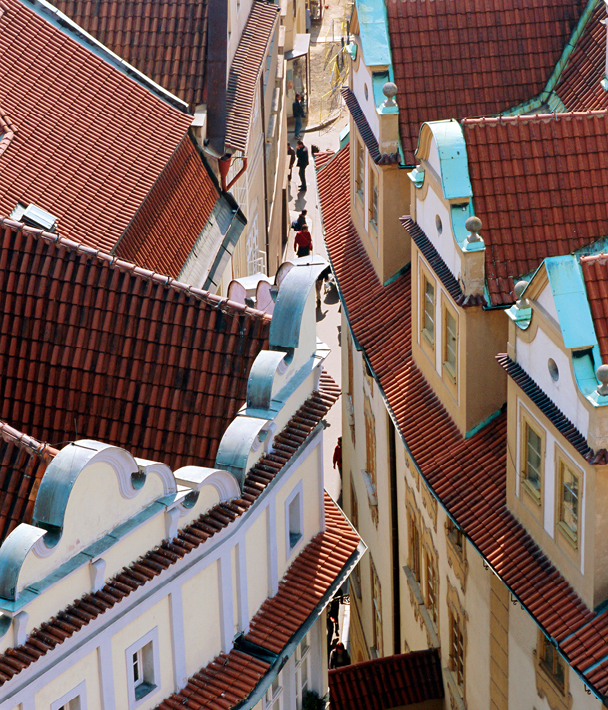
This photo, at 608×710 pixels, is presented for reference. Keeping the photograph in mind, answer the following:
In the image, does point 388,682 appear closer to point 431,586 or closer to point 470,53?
point 431,586

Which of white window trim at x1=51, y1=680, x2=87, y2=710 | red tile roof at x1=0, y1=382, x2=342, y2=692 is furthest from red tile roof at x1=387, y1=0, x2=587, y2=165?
white window trim at x1=51, y1=680, x2=87, y2=710

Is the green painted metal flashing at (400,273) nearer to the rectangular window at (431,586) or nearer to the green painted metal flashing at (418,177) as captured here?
the green painted metal flashing at (418,177)

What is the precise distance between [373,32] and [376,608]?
15.4m

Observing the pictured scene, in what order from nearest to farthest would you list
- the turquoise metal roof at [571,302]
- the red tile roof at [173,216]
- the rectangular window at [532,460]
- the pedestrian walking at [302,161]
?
the turquoise metal roof at [571,302] → the rectangular window at [532,460] → the red tile roof at [173,216] → the pedestrian walking at [302,161]

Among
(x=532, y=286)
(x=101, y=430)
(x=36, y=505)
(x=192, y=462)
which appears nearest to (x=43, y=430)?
Result: (x=101, y=430)

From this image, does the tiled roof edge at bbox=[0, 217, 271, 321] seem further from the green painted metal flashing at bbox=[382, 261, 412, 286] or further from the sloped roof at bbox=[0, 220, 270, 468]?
the green painted metal flashing at bbox=[382, 261, 412, 286]

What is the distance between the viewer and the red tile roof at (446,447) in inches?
905

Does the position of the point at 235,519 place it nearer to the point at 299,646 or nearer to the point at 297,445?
the point at 297,445

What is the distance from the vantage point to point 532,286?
885 inches

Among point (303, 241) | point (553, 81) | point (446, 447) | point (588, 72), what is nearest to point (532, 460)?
point (446, 447)

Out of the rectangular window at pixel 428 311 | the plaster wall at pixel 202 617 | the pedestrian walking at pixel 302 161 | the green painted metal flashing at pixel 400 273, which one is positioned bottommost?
the plaster wall at pixel 202 617

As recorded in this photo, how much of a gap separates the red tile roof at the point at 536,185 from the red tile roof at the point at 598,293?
4.27 metres

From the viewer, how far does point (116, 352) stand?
26.2 m

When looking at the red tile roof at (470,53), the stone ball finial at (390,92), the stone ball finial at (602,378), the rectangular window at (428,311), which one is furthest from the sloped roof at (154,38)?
the stone ball finial at (602,378)
